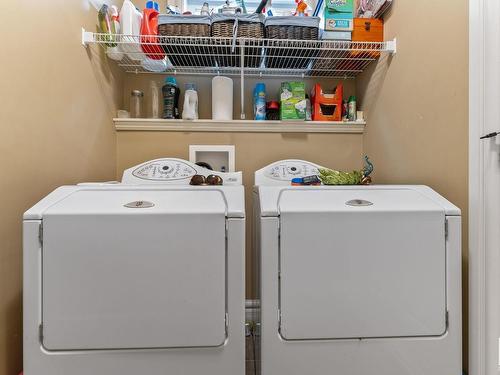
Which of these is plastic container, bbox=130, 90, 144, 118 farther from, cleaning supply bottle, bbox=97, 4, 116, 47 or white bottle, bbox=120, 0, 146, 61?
cleaning supply bottle, bbox=97, 4, 116, 47

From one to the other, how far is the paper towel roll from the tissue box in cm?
75

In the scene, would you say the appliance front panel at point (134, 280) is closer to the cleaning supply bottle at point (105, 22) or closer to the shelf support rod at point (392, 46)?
the cleaning supply bottle at point (105, 22)

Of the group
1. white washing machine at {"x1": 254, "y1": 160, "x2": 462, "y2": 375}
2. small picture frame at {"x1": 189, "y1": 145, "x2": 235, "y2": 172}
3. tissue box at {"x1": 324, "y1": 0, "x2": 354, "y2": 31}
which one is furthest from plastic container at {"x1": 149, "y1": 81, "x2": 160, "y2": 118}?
white washing machine at {"x1": 254, "y1": 160, "x2": 462, "y2": 375}

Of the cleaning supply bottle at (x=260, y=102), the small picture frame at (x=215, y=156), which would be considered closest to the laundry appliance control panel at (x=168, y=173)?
the small picture frame at (x=215, y=156)

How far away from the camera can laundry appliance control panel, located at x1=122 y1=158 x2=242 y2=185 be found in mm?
1763

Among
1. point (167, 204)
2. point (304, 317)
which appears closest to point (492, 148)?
point (304, 317)

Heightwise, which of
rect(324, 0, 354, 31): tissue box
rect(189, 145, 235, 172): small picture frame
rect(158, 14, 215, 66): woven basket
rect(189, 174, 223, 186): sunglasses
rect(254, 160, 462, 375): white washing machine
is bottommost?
rect(254, 160, 462, 375): white washing machine

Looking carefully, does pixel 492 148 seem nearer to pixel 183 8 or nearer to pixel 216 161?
pixel 216 161

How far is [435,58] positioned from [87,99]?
72.2 inches

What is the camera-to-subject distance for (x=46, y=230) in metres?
1.04

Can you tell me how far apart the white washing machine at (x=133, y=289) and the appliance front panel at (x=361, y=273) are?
0.20 m

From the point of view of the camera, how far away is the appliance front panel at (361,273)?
1.10 m

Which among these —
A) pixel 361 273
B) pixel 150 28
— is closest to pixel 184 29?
pixel 150 28

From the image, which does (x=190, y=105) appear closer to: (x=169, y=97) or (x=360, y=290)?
(x=169, y=97)
